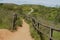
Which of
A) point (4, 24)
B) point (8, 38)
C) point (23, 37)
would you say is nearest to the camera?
point (8, 38)

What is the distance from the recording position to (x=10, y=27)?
15875 mm

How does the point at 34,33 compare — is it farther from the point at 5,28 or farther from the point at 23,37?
the point at 5,28

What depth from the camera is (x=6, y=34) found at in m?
14.1

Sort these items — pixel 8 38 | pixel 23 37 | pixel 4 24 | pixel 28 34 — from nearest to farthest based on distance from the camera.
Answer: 1. pixel 8 38
2. pixel 23 37
3. pixel 28 34
4. pixel 4 24

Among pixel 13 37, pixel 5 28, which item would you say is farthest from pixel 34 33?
pixel 5 28

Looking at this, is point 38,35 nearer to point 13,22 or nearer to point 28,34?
point 28,34

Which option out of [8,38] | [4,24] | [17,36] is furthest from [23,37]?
[4,24]

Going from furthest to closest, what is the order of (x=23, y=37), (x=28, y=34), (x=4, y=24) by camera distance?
(x=4, y=24) < (x=28, y=34) < (x=23, y=37)

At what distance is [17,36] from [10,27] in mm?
1763

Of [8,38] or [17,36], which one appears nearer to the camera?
[8,38]

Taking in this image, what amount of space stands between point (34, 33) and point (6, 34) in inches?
64.6

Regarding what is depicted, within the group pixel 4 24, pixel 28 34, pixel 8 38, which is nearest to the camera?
pixel 8 38

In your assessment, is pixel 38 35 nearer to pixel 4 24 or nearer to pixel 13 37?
pixel 13 37

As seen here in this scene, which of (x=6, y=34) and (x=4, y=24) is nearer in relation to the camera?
(x=6, y=34)
